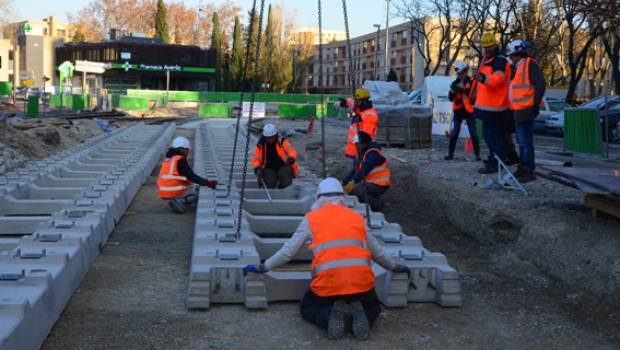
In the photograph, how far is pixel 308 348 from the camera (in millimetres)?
4688

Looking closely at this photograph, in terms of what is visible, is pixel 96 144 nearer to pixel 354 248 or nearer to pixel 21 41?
pixel 354 248

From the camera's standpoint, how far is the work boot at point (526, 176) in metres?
8.91

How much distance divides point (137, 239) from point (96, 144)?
30.0 ft

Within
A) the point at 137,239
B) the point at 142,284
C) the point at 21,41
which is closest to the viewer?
the point at 142,284

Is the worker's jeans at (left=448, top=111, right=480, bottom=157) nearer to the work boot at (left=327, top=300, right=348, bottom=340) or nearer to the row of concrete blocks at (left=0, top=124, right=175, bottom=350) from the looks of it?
the row of concrete blocks at (left=0, top=124, right=175, bottom=350)

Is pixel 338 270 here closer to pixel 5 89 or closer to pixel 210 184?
pixel 210 184

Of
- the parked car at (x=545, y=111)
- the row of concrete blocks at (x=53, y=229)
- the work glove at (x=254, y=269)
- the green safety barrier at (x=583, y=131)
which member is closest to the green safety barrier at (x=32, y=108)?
the row of concrete blocks at (x=53, y=229)

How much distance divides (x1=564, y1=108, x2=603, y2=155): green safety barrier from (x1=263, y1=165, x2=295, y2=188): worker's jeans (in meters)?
5.80

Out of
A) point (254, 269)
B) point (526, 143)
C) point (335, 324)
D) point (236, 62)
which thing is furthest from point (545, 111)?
point (236, 62)

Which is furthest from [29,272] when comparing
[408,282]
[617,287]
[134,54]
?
[134,54]

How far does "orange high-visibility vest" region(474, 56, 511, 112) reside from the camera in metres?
9.27

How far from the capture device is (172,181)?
9453mm

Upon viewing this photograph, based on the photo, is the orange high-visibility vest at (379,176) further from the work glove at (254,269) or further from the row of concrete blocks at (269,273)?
the work glove at (254,269)

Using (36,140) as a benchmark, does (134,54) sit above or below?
above
